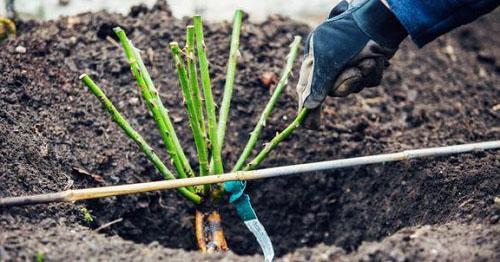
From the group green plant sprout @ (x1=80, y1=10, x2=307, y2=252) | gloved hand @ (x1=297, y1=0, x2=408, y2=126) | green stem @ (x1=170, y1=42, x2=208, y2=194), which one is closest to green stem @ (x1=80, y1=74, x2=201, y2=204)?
green plant sprout @ (x1=80, y1=10, x2=307, y2=252)

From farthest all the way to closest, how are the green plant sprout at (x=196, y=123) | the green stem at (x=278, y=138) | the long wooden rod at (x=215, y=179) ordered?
the green stem at (x=278, y=138) < the green plant sprout at (x=196, y=123) < the long wooden rod at (x=215, y=179)

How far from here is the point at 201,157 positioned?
2.02 m

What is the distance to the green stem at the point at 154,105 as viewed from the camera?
194cm

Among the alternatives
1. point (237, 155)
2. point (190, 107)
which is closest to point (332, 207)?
point (237, 155)

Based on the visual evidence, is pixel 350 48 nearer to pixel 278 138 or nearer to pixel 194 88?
pixel 278 138

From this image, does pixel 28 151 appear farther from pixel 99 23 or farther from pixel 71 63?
pixel 99 23

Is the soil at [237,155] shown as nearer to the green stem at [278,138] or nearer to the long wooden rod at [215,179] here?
the long wooden rod at [215,179]

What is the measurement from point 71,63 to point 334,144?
4.00 feet

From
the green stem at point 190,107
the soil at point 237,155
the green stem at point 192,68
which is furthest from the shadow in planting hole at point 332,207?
the green stem at point 192,68

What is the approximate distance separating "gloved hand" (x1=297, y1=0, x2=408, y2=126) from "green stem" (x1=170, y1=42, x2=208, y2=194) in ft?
1.28

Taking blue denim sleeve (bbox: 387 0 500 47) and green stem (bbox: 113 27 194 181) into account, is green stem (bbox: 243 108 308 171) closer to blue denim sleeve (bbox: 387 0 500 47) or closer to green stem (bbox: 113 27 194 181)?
green stem (bbox: 113 27 194 181)

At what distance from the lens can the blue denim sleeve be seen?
1.86m

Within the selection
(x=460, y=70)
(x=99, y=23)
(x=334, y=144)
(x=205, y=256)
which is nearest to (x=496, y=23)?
(x=460, y=70)

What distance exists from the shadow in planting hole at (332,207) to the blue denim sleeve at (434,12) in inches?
23.0
